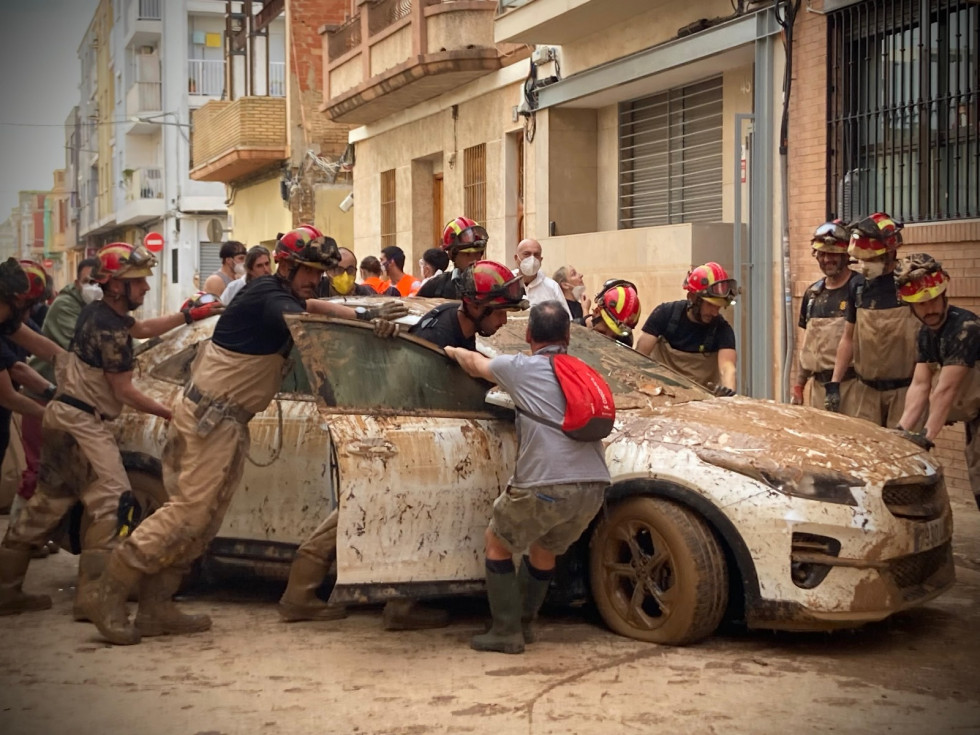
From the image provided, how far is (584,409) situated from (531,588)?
863 millimetres

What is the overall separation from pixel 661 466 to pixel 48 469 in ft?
10.0

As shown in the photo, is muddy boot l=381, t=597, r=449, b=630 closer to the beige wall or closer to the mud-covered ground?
the mud-covered ground

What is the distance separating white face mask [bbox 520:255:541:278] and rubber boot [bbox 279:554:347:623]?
416 centimetres

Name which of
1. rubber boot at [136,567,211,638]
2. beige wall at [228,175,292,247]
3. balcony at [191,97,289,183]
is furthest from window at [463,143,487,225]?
rubber boot at [136,567,211,638]

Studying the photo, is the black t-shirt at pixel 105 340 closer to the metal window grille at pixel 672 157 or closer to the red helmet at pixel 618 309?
the red helmet at pixel 618 309

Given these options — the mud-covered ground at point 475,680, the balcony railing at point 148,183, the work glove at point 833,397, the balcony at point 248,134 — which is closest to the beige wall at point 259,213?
the balcony at point 248,134

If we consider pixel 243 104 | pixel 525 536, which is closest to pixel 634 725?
pixel 525 536

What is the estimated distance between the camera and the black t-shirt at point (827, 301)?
8.62m

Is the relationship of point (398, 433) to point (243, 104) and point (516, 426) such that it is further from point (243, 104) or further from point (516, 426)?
point (243, 104)

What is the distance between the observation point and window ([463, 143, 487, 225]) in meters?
19.7

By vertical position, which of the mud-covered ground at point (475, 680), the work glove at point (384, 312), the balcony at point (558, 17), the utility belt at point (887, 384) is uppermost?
the balcony at point (558, 17)

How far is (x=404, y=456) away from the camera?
603 cm

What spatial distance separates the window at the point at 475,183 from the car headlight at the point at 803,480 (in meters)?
13.9

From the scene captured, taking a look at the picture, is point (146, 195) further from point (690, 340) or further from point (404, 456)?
point (404, 456)
